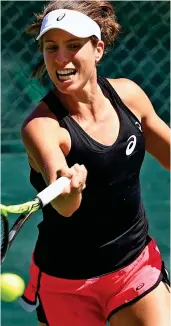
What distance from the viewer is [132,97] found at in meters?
4.21

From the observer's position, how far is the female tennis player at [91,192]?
3.88 meters

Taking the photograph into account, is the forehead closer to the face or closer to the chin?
the face

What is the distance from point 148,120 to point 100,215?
0.50 m

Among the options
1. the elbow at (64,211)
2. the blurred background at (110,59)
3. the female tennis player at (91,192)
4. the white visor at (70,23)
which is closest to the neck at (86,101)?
the female tennis player at (91,192)

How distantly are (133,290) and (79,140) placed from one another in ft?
2.01

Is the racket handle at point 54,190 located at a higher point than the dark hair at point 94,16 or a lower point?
lower

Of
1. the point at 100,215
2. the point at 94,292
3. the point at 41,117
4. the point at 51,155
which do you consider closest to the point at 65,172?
the point at 51,155

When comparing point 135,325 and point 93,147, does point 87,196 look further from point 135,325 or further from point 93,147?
point 135,325

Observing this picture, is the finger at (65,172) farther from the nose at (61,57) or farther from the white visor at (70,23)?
the white visor at (70,23)

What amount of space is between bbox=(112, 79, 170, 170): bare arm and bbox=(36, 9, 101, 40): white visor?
304mm

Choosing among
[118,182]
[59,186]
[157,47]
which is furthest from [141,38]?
→ [59,186]

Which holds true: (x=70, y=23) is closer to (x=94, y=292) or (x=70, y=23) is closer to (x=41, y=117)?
(x=41, y=117)

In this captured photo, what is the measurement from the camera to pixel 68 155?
3.87m

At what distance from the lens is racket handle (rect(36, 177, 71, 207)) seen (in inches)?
135
